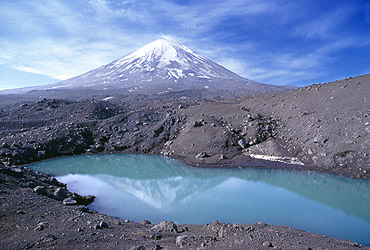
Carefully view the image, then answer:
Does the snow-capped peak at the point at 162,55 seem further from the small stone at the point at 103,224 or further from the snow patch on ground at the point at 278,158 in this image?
the small stone at the point at 103,224

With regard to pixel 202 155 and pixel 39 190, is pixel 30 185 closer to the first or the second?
pixel 39 190

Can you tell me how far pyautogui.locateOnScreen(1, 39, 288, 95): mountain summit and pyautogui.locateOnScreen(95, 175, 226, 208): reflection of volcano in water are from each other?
72.1m

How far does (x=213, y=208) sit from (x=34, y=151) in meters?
16.3

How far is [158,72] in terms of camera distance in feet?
341

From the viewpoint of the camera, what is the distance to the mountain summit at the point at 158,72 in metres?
92.6

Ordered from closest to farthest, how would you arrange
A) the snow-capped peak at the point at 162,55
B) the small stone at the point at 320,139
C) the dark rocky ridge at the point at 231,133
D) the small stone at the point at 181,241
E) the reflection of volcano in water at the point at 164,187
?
the small stone at the point at 181,241 → the reflection of volcano in water at the point at 164,187 → the dark rocky ridge at the point at 231,133 → the small stone at the point at 320,139 → the snow-capped peak at the point at 162,55

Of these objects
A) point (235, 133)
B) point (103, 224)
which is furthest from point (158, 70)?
point (103, 224)

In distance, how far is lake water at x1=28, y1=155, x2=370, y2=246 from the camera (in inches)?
342

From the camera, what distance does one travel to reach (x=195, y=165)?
16172 millimetres

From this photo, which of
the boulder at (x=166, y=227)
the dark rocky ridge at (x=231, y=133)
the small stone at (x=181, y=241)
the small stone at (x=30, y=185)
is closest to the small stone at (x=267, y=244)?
the small stone at (x=181, y=241)

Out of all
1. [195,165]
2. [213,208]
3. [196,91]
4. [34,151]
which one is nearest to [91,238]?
[213,208]

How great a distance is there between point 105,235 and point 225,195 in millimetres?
6893

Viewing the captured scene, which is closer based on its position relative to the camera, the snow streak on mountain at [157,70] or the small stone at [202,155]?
the small stone at [202,155]

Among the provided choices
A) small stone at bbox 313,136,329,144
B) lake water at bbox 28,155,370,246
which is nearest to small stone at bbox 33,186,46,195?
lake water at bbox 28,155,370,246
